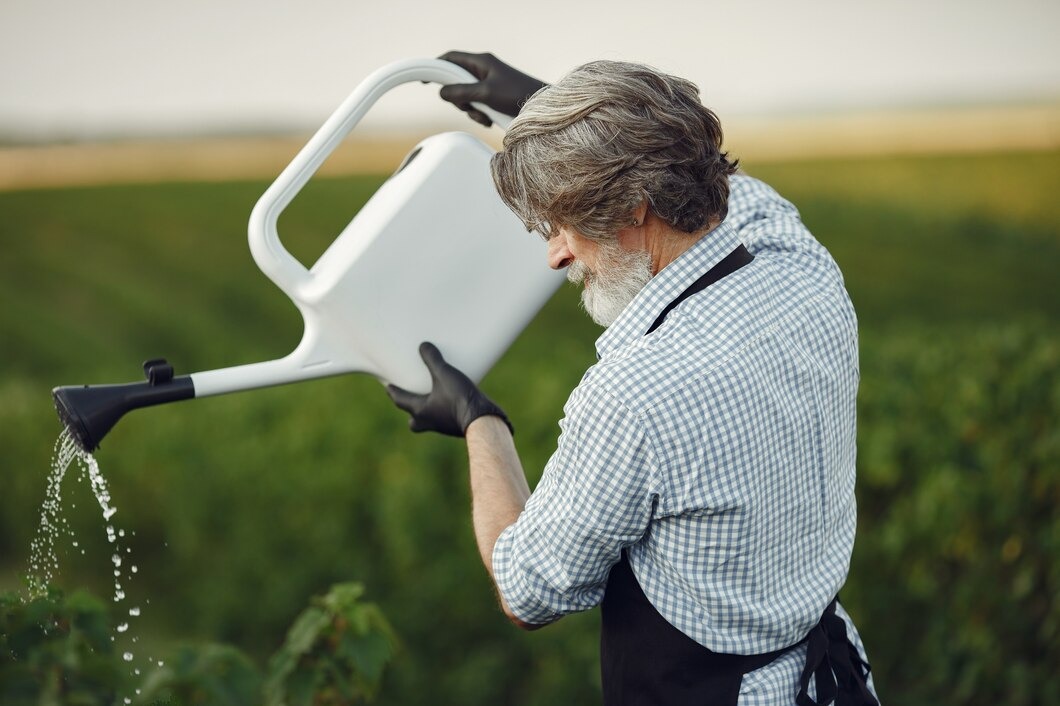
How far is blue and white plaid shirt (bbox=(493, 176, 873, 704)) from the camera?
122 cm

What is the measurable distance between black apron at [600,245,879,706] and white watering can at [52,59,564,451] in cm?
42

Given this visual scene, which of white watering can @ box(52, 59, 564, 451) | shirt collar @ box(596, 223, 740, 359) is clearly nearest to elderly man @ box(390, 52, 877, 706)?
shirt collar @ box(596, 223, 740, 359)

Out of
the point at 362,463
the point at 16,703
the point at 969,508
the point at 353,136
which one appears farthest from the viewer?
the point at 353,136

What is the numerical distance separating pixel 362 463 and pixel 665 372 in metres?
2.30

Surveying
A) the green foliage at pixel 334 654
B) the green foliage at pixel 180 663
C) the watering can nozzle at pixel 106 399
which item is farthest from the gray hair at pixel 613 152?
the green foliage at pixel 334 654

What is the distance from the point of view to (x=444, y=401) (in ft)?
5.22

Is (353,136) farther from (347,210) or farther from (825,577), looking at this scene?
(825,577)

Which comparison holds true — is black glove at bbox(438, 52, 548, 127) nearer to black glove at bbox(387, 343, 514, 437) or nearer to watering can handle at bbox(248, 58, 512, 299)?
watering can handle at bbox(248, 58, 512, 299)

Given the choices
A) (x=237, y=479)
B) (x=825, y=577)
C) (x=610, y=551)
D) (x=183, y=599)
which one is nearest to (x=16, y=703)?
(x=610, y=551)

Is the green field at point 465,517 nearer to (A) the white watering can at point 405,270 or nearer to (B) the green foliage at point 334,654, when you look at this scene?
(B) the green foliage at point 334,654

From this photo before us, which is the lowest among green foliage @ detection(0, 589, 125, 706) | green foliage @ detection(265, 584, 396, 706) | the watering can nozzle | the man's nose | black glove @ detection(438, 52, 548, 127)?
green foliage @ detection(265, 584, 396, 706)

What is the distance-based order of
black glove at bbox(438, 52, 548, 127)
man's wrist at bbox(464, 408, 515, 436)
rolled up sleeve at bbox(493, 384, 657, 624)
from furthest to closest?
black glove at bbox(438, 52, 548, 127), man's wrist at bbox(464, 408, 515, 436), rolled up sleeve at bbox(493, 384, 657, 624)

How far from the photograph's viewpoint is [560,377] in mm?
3527

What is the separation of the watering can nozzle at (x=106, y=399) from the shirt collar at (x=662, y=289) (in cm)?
60
